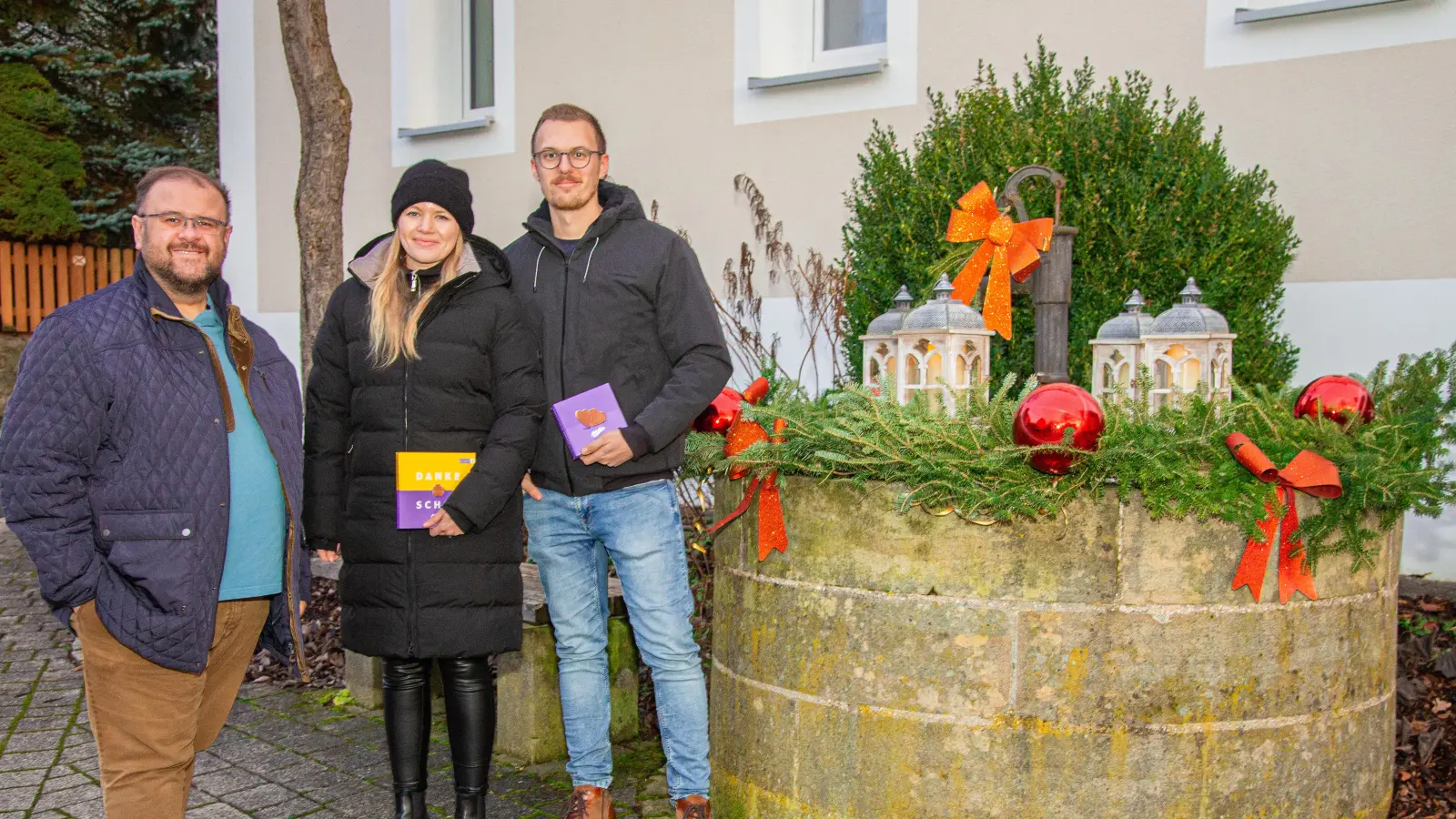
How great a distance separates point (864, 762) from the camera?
3131 millimetres

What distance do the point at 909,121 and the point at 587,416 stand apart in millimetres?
4311

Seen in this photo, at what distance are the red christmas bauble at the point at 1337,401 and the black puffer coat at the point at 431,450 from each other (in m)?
1.89

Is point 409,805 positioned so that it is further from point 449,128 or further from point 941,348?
point 449,128

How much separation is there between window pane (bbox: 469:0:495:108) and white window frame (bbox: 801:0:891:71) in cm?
294

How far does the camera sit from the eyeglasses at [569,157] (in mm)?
3463

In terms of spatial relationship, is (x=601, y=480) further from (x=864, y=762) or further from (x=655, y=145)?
(x=655, y=145)

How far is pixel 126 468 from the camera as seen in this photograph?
9.37ft

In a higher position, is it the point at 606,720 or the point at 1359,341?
the point at 1359,341

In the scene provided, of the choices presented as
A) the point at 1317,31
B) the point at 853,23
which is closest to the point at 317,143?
the point at 853,23

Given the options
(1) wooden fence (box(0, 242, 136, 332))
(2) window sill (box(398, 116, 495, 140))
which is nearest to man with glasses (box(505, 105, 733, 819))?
(2) window sill (box(398, 116, 495, 140))

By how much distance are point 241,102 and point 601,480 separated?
8.78 metres

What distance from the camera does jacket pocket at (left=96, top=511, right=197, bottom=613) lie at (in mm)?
2826

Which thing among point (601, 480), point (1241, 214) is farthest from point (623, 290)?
point (1241, 214)

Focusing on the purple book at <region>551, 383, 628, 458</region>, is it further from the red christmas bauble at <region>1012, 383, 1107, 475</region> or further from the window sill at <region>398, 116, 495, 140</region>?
the window sill at <region>398, 116, 495, 140</region>
